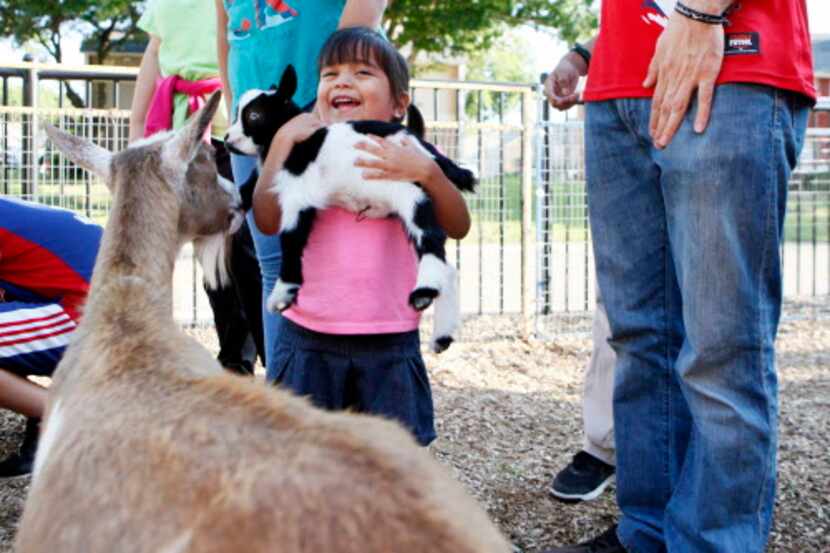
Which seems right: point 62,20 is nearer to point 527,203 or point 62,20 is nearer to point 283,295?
point 527,203

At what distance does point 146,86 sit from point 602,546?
3353mm

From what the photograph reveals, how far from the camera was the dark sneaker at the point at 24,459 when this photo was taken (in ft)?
14.6

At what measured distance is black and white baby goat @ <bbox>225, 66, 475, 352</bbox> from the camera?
303cm

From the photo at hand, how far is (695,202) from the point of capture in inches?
101

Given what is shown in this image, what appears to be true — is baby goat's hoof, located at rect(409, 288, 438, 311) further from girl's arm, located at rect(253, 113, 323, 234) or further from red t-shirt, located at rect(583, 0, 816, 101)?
red t-shirt, located at rect(583, 0, 816, 101)

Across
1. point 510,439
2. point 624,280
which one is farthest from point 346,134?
point 510,439

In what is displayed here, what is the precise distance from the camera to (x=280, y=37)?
3.41 meters

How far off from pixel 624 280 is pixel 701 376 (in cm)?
44

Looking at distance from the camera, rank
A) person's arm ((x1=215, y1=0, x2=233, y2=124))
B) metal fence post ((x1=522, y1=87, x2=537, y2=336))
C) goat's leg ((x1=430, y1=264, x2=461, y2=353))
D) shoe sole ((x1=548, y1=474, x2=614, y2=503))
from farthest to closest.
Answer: metal fence post ((x1=522, y1=87, x2=537, y2=336)) < shoe sole ((x1=548, y1=474, x2=614, y2=503)) < person's arm ((x1=215, y1=0, x2=233, y2=124)) < goat's leg ((x1=430, y1=264, x2=461, y2=353))

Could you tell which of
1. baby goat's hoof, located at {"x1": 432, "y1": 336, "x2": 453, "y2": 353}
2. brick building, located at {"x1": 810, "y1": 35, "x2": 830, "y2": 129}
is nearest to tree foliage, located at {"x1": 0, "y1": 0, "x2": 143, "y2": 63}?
brick building, located at {"x1": 810, "y1": 35, "x2": 830, "y2": 129}

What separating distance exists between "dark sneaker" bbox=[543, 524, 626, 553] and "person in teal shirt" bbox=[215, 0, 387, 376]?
115cm

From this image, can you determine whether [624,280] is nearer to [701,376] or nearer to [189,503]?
[701,376]

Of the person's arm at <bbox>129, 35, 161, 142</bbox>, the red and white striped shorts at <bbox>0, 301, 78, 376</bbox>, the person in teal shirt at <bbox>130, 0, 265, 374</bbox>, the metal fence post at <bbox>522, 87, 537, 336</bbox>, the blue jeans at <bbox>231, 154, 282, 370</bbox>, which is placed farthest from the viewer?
the metal fence post at <bbox>522, 87, 537, 336</bbox>

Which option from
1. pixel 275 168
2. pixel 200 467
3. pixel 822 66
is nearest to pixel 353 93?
pixel 275 168
